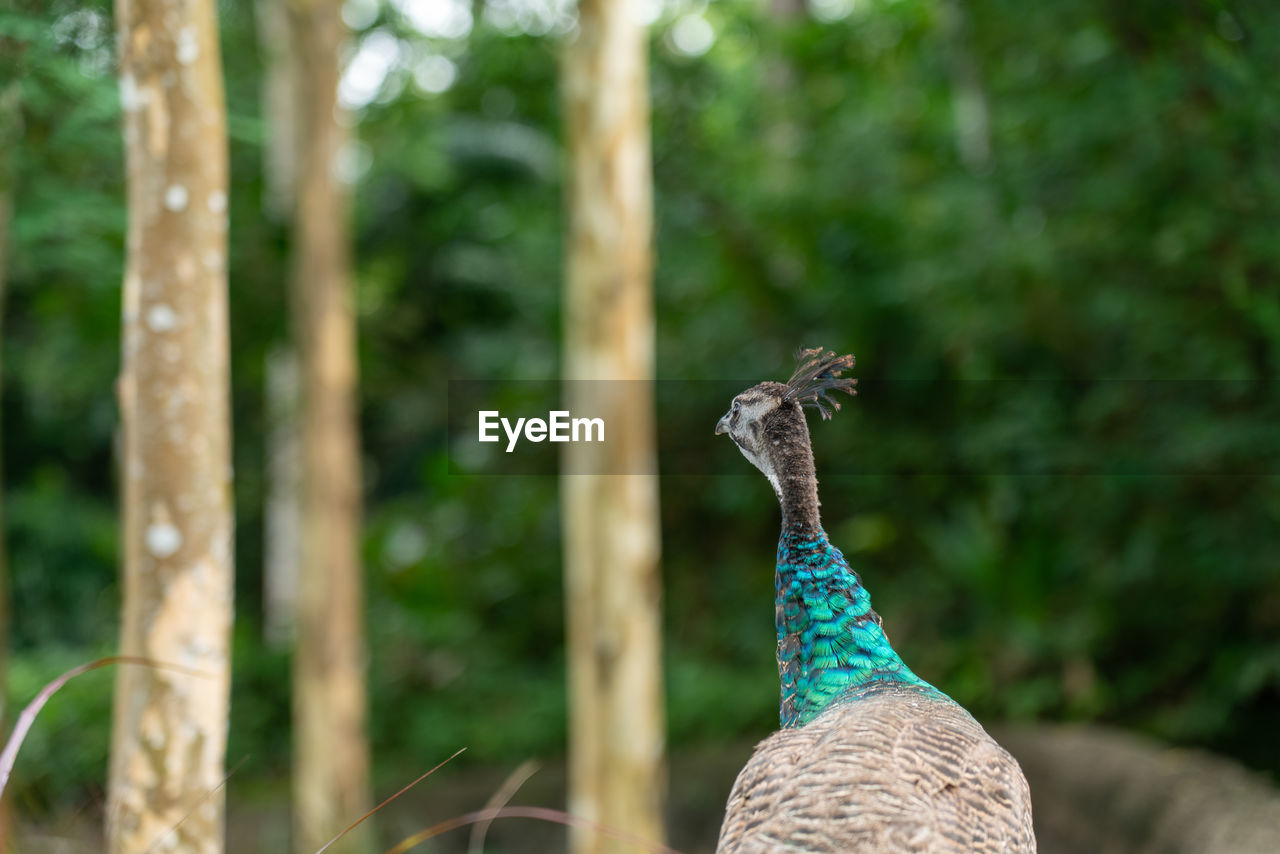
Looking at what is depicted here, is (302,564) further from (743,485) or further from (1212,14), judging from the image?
(1212,14)

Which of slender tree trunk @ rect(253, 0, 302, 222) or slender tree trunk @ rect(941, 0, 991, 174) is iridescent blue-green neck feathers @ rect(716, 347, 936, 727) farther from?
slender tree trunk @ rect(941, 0, 991, 174)

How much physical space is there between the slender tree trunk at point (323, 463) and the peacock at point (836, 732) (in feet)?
12.9

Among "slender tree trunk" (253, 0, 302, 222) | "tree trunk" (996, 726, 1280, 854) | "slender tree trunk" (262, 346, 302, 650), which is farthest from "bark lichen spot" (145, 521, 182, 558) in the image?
"slender tree trunk" (262, 346, 302, 650)

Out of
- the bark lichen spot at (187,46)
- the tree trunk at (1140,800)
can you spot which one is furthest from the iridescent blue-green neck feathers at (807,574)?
the tree trunk at (1140,800)

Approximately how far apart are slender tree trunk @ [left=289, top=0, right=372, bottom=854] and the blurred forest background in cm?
106

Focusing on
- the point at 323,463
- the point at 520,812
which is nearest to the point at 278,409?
the point at 323,463

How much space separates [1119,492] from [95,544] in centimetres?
773

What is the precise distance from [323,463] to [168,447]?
3179 millimetres

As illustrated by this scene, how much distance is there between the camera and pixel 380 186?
10.1m

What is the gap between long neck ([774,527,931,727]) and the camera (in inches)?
47.8

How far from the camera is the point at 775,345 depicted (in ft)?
23.7

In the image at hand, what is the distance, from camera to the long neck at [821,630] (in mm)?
1213

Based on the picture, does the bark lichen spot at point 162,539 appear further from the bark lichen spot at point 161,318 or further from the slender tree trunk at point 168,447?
the bark lichen spot at point 161,318

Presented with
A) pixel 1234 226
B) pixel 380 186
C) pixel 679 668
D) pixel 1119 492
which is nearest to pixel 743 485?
pixel 679 668
